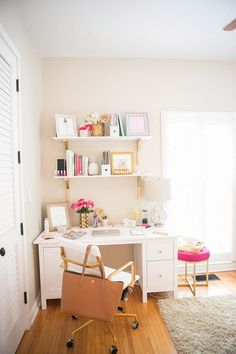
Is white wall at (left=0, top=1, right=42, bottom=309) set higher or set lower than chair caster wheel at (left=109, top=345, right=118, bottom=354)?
higher

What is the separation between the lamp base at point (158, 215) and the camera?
269 cm

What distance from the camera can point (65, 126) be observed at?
99.0 inches

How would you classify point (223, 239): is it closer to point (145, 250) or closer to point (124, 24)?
point (145, 250)

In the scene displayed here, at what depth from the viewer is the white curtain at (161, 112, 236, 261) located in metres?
2.83

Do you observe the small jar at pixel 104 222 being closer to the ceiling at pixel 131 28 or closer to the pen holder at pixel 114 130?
the pen holder at pixel 114 130

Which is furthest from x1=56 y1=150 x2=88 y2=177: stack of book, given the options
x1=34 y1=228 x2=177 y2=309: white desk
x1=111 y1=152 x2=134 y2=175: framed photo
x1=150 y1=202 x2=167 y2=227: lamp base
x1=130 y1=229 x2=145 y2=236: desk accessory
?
x1=150 y1=202 x2=167 y2=227: lamp base

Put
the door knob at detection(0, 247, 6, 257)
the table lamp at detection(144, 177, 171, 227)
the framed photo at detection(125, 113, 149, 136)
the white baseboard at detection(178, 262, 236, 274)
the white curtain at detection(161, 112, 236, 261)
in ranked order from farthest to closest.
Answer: the white baseboard at detection(178, 262, 236, 274) → the white curtain at detection(161, 112, 236, 261) → the framed photo at detection(125, 113, 149, 136) → the table lamp at detection(144, 177, 171, 227) → the door knob at detection(0, 247, 6, 257)

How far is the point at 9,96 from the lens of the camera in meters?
1.72

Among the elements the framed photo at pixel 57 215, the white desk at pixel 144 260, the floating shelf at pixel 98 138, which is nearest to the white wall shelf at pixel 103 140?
the floating shelf at pixel 98 138

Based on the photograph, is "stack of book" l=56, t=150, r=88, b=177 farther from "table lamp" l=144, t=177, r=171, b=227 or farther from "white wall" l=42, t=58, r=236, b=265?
"table lamp" l=144, t=177, r=171, b=227

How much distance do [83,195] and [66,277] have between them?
1142mm

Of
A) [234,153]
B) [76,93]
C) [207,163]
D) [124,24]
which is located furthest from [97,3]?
[234,153]

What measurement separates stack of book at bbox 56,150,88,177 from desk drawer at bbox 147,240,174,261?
3.58 feet

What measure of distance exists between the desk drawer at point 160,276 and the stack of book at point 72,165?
1259 mm
